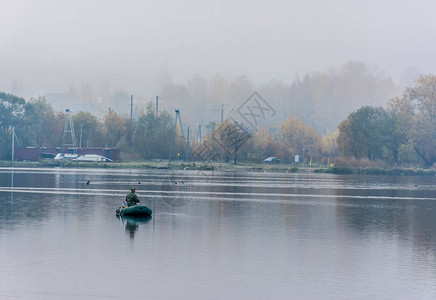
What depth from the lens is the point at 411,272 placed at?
28.4 meters

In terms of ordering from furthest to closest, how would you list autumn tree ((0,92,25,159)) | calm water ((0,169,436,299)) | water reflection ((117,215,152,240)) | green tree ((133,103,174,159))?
1. green tree ((133,103,174,159))
2. autumn tree ((0,92,25,159))
3. water reflection ((117,215,152,240))
4. calm water ((0,169,436,299))

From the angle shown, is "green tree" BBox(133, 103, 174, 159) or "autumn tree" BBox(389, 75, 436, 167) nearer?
"autumn tree" BBox(389, 75, 436, 167)

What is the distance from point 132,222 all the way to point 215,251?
41.4ft

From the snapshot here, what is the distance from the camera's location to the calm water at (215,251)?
24.7 meters

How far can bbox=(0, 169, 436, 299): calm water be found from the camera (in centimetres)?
2466

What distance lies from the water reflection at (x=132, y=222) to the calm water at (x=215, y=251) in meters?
0.12

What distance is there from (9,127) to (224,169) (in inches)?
2548

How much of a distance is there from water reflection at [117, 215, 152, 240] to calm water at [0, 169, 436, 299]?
0.12 meters

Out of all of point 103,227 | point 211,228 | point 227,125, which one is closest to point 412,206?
point 211,228

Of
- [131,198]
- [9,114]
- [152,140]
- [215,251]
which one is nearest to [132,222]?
[131,198]

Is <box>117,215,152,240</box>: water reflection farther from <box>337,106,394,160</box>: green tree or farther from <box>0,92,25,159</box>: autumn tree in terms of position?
<box>0,92,25,159</box>: autumn tree

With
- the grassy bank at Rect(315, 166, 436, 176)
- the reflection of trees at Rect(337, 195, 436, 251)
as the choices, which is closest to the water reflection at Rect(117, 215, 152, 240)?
the reflection of trees at Rect(337, 195, 436, 251)

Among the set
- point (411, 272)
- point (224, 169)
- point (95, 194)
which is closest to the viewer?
point (411, 272)

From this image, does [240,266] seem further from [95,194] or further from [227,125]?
[227,125]
